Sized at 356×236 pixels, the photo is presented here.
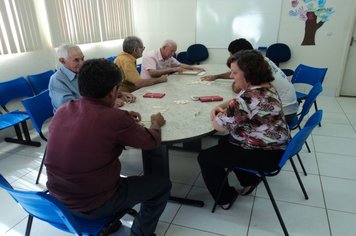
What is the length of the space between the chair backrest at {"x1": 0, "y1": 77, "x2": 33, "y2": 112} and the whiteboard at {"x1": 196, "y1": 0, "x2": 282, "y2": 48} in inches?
135

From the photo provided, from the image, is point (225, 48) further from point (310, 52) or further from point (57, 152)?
point (57, 152)

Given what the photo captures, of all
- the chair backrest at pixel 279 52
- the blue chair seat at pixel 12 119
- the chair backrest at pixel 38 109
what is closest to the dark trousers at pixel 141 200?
the chair backrest at pixel 38 109

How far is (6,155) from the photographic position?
3021mm

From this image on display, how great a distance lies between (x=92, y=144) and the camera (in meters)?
1.20

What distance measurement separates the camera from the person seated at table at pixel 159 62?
319 cm

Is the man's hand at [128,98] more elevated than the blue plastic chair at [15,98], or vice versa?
the man's hand at [128,98]

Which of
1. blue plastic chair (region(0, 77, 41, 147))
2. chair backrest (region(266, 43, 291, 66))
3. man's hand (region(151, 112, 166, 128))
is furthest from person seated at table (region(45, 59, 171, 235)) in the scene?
chair backrest (region(266, 43, 291, 66))

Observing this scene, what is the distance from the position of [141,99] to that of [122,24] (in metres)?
3.89

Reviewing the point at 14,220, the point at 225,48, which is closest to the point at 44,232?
the point at 14,220

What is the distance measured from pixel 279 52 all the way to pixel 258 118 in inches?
144

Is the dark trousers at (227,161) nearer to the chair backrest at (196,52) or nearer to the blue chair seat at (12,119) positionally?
the blue chair seat at (12,119)

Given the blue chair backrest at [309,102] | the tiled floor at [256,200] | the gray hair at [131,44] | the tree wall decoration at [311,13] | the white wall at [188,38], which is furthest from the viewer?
the tree wall decoration at [311,13]

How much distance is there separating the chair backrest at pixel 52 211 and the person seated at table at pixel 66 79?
39.7 inches

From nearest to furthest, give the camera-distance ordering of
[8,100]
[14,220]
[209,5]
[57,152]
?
[57,152] < [14,220] < [8,100] < [209,5]
